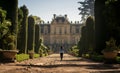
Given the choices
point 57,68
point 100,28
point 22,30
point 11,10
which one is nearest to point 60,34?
point 22,30

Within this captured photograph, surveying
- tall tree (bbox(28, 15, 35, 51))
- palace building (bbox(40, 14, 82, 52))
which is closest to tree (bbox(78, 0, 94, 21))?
palace building (bbox(40, 14, 82, 52))

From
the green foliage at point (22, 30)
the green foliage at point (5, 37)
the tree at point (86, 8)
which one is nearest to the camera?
the green foliage at point (5, 37)

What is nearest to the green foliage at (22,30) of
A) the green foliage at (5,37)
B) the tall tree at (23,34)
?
the tall tree at (23,34)

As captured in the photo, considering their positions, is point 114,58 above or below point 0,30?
below

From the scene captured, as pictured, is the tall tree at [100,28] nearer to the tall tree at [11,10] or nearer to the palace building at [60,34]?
the tall tree at [11,10]

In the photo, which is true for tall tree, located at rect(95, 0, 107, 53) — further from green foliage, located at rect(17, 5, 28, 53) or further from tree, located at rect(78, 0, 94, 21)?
tree, located at rect(78, 0, 94, 21)

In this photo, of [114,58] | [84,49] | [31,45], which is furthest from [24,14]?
[114,58]

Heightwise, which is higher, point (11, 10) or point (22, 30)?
point (11, 10)

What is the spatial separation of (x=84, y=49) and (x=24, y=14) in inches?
432

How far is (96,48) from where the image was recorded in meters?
22.8

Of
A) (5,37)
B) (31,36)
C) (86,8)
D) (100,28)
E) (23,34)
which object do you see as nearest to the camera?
(5,37)

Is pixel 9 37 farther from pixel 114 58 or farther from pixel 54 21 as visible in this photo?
pixel 54 21

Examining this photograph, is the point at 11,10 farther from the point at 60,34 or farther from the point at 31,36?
the point at 60,34

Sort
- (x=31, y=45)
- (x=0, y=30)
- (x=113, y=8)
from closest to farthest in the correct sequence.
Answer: (x=113, y=8) < (x=0, y=30) < (x=31, y=45)
